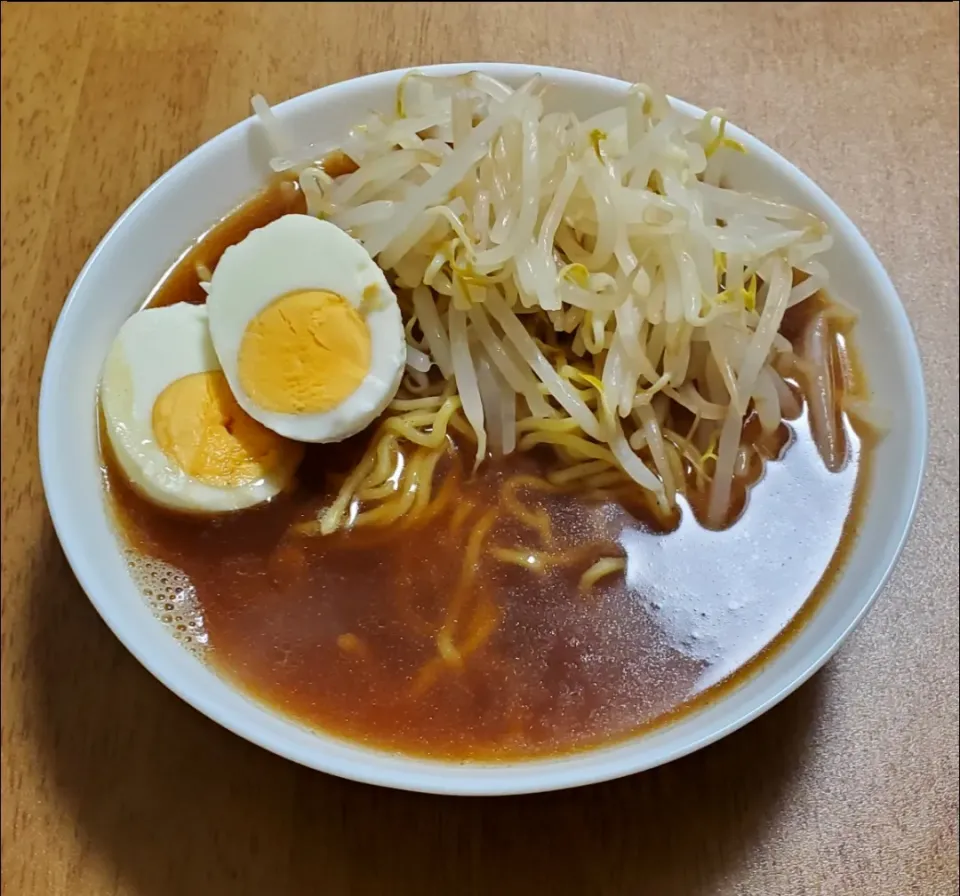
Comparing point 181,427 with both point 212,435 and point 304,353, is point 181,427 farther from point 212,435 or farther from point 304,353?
point 304,353

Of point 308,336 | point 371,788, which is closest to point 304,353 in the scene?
point 308,336

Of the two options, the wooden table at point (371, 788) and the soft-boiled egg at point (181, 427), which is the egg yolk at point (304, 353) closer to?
the soft-boiled egg at point (181, 427)

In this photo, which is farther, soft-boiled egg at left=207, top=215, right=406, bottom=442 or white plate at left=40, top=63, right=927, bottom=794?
soft-boiled egg at left=207, top=215, right=406, bottom=442

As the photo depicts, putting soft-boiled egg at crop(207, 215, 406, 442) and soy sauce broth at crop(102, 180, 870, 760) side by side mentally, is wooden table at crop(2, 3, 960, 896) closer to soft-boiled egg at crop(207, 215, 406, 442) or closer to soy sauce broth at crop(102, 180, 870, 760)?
soy sauce broth at crop(102, 180, 870, 760)

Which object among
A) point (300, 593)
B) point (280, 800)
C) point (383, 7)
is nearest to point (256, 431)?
point (300, 593)

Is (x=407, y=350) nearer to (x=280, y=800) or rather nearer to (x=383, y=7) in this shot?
(x=280, y=800)

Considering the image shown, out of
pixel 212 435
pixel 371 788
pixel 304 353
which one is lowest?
pixel 371 788

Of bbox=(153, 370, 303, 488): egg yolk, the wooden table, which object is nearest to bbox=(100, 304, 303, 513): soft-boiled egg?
bbox=(153, 370, 303, 488): egg yolk
